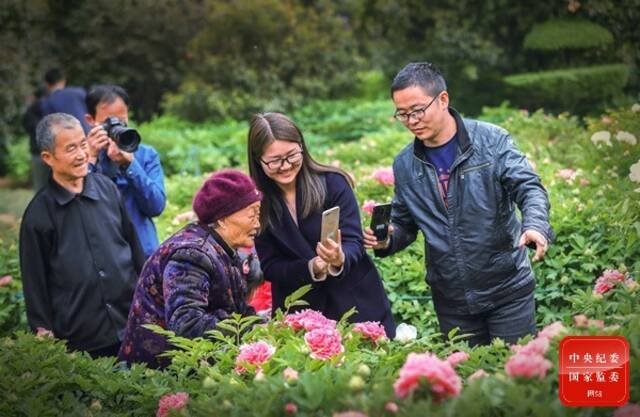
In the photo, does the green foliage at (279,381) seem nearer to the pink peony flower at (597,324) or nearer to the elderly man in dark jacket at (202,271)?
the pink peony flower at (597,324)

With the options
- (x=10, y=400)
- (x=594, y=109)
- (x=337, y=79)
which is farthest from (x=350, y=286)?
(x=337, y=79)

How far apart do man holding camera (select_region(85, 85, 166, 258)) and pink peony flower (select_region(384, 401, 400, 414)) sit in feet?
9.04

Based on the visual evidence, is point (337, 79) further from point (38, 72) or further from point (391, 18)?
point (38, 72)

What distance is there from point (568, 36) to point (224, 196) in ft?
37.3

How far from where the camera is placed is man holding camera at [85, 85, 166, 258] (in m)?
4.62

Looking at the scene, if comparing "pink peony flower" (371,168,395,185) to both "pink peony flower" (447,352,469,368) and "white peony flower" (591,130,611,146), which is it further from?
"pink peony flower" (447,352,469,368)

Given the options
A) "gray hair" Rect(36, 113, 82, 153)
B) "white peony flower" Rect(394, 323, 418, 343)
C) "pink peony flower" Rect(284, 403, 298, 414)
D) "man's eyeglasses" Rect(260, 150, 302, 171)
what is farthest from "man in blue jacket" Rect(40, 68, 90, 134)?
"pink peony flower" Rect(284, 403, 298, 414)

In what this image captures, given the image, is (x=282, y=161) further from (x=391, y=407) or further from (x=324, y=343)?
(x=391, y=407)

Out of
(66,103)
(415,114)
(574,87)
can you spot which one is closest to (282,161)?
(415,114)

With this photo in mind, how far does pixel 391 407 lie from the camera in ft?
6.82

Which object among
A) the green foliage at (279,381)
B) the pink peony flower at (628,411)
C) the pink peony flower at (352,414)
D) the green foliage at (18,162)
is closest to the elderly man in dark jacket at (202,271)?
the green foliage at (279,381)

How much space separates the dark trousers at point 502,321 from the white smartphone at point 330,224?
66 cm

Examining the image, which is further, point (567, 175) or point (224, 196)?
point (567, 175)

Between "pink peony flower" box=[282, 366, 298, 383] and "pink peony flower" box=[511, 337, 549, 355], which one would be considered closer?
"pink peony flower" box=[511, 337, 549, 355]
